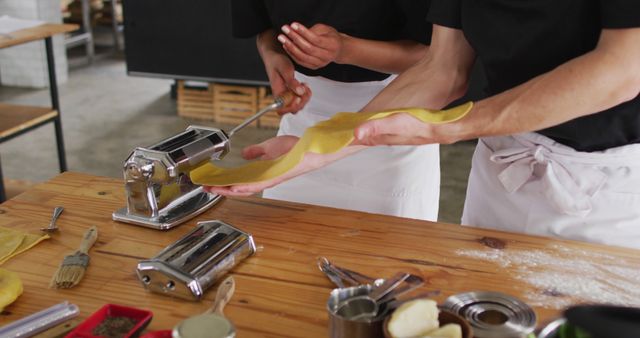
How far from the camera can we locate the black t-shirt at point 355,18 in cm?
200

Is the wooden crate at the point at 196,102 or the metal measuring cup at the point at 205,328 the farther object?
the wooden crate at the point at 196,102

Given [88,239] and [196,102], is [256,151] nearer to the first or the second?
[88,239]

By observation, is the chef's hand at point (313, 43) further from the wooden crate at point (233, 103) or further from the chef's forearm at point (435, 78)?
the wooden crate at point (233, 103)

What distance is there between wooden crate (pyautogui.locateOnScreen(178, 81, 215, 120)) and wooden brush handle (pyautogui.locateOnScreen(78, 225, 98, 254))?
4.03 meters

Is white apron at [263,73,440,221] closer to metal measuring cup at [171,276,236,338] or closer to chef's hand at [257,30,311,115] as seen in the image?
chef's hand at [257,30,311,115]

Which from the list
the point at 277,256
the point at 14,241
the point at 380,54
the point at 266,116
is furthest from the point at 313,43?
the point at 266,116

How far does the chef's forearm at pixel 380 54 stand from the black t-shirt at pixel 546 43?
37cm

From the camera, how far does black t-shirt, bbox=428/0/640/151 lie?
1.44m

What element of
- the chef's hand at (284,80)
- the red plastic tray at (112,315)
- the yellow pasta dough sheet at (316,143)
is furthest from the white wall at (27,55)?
the red plastic tray at (112,315)

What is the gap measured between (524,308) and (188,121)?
470 cm

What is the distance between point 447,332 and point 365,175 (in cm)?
122

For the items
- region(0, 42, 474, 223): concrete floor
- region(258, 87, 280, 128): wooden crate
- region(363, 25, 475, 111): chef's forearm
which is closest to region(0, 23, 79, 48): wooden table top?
region(0, 42, 474, 223): concrete floor

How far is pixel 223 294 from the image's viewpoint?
1201 mm

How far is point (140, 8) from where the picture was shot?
5062 millimetres
